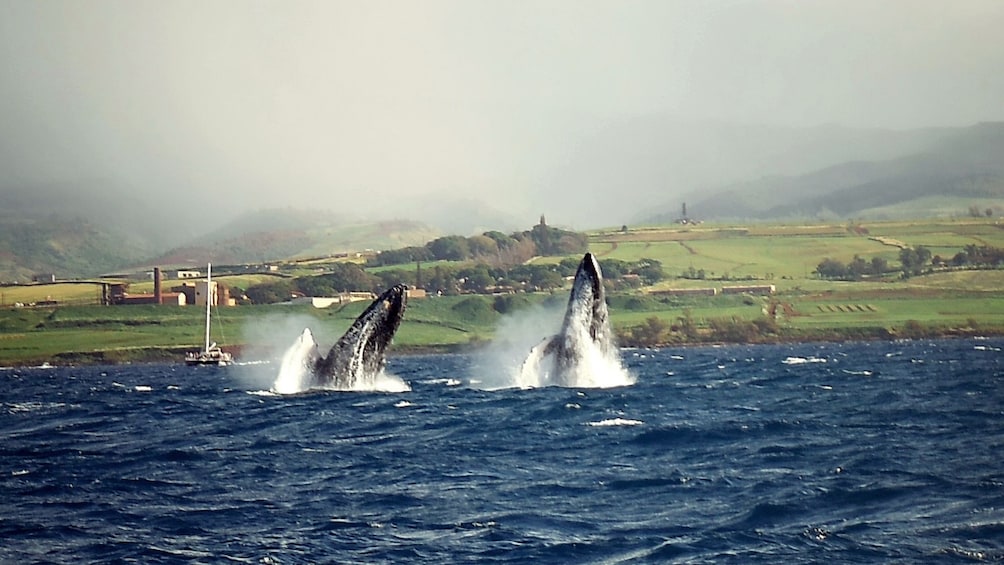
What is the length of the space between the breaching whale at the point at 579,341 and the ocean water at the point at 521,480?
1.97m

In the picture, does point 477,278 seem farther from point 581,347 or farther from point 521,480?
point 521,480

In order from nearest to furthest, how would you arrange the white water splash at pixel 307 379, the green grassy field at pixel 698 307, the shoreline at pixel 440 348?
the white water splash at pixel 307 379 → the shoreline at pixel 440 348 → the green grassy field at pixel 698 307

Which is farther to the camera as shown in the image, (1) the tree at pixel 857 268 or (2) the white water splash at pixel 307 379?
(1) the tree at pixel 857 268

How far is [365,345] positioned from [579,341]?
27.7 ft

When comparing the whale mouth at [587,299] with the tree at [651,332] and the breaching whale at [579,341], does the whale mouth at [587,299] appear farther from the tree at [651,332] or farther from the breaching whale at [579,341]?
the tree at [651,332]

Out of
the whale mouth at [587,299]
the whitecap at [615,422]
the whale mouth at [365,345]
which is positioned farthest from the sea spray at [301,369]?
the whitecap at [615,422]

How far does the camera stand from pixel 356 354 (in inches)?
2050

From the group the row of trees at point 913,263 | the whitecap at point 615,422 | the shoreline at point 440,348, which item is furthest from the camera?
the row of trees at point 913,263

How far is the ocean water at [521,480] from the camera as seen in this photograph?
73.5 feet

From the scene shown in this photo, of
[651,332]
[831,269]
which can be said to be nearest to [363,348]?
[651,332]

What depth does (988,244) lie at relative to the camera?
6014 inches

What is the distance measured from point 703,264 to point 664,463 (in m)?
146

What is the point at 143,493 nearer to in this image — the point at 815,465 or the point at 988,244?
the point at 815,465

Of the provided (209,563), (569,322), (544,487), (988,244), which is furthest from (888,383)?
(988,244)
